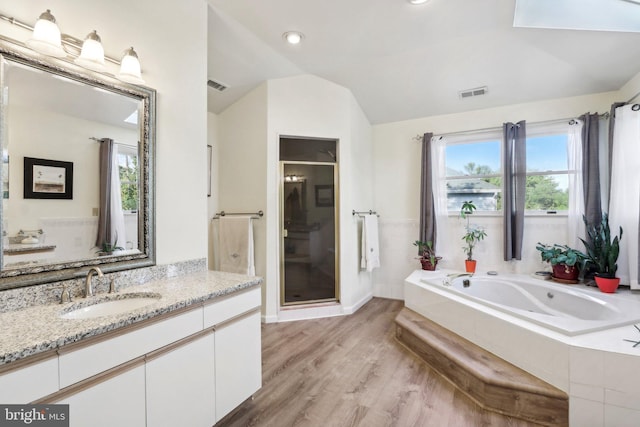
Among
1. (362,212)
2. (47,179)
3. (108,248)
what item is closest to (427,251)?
(362,212)

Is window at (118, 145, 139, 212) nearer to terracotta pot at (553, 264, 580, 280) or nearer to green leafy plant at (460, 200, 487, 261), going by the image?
green leafy plant at (460, 200, 487, 261)

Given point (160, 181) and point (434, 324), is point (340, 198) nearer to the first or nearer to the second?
point (434, 324)

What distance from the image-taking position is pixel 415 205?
3.92m

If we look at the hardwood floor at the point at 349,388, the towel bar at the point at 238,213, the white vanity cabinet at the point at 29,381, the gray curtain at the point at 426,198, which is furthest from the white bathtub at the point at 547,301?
the white vanity cabinet at the point at 29,381

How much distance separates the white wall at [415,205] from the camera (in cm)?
328

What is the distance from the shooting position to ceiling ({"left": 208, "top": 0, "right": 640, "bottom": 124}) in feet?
7.36

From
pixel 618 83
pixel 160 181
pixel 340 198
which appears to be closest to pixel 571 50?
pixel 618 83

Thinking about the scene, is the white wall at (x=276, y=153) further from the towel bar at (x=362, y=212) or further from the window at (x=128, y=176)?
the window at (x=128, y=176)

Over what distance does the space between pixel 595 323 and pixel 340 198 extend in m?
2.34

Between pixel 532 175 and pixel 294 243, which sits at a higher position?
pixel 532 175

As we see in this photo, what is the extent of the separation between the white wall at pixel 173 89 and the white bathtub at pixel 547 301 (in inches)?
91.0

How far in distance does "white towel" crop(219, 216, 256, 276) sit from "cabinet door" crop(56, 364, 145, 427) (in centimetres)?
193

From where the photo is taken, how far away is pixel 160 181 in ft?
6.02

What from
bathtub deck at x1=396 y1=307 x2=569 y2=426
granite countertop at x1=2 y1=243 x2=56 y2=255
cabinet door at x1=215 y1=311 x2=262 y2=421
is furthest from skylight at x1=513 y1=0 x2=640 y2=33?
granite countertop at x1=2 y1=243 x2=56 y2=255
